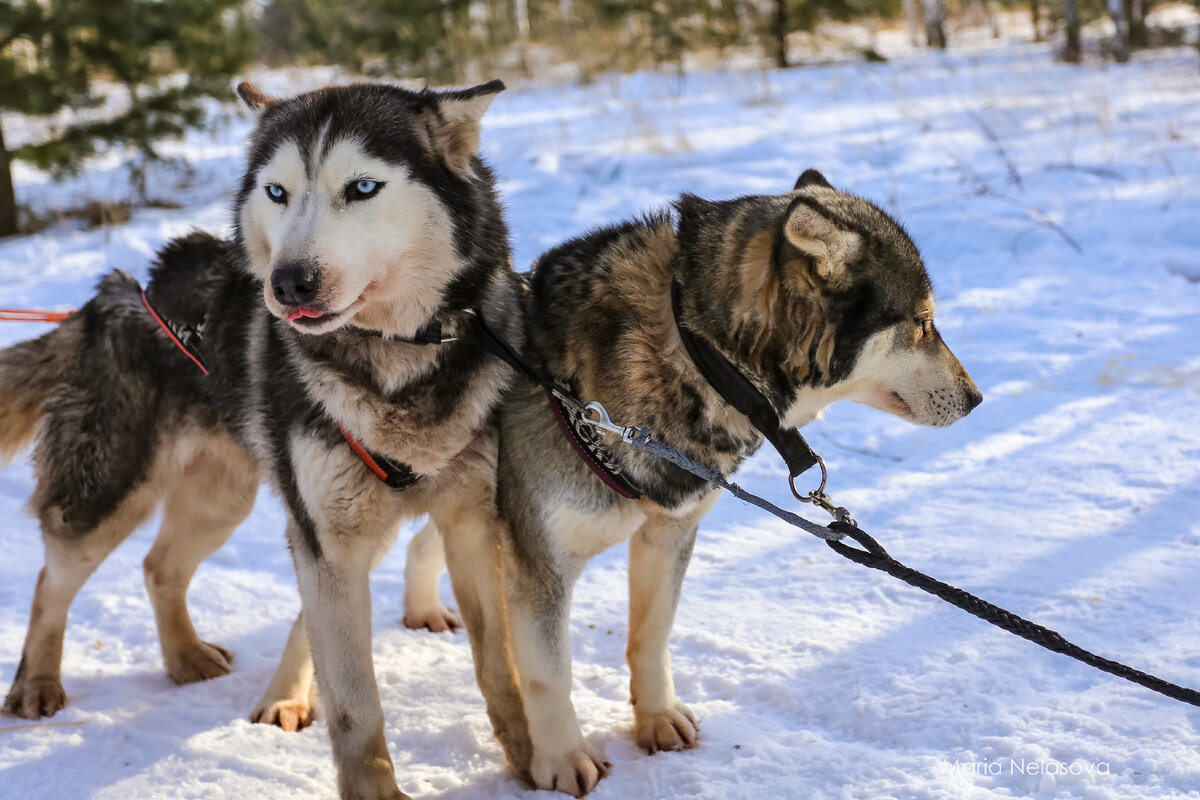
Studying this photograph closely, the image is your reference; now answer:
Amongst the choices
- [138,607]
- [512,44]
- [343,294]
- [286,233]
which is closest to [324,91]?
[286,233]

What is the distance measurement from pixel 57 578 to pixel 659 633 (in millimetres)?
1912

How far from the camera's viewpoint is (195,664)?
3.18 meters

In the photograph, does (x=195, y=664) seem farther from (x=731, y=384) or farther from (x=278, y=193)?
(x=731, y=384)

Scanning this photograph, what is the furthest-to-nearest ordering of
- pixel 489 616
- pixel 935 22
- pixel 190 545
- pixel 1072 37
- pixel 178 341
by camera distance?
1. pixel 935 22
2. pixel 1072 37
3. pixel 190 545
4. pixel 178 341
5. pixel 489 616

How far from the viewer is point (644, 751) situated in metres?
2.66

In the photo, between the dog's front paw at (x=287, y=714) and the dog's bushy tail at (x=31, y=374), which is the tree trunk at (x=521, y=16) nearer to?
the dog's bushy tail at (x=31, y=374)

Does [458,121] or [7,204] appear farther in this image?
[7,204]

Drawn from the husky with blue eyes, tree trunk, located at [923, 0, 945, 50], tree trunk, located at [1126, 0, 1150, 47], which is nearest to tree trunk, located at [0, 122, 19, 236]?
the husky with blue eyes

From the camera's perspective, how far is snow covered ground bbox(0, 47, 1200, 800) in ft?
8.12

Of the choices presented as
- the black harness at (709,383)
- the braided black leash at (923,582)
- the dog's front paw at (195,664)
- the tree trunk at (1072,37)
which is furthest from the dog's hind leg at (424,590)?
the tree trunk at (1072,37)

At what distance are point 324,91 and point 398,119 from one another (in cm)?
20

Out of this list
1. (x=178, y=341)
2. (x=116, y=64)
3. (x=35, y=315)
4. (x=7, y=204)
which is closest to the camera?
(x=178, y=341)

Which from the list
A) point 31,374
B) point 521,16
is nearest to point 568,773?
point 31,374

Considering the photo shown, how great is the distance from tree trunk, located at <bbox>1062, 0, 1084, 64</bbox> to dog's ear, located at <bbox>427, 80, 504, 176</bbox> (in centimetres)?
1207
